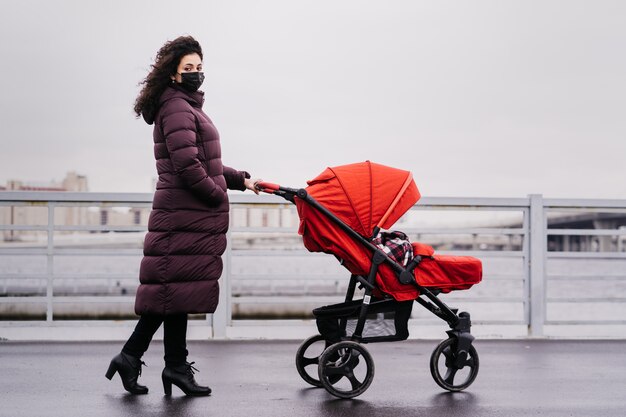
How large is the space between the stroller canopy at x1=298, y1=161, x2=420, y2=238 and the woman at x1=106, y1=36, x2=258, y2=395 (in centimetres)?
58

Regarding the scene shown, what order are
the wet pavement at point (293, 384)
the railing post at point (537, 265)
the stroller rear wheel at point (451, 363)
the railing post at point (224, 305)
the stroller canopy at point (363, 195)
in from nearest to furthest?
the wet pavement at point (293, 384)
the stroller canopy at point (363, 195)
the stroller rear wheel at point (451, 363)
the railing post at point (224, 305)
the railing post at point (537, 265)

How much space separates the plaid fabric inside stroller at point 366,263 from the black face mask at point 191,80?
660 mm

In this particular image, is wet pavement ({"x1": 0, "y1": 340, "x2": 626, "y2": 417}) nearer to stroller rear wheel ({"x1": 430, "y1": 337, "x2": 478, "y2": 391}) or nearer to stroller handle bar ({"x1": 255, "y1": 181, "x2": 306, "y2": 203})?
stroller rear wheel ({"x1": 430, "y1": 337, "x2": 478, "y2": 391})

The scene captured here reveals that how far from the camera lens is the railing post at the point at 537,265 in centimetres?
782

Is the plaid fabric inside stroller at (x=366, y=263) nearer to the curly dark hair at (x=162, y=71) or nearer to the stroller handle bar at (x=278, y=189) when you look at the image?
the stroller handle bar at (x=278, y=189)

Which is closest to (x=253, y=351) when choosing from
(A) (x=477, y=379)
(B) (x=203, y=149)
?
(A) (x=477, y=379)

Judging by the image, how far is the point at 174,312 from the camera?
15.9ft

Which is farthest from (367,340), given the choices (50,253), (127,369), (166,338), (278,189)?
(50,253)

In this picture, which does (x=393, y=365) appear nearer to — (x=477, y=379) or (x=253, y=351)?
(x=477, y=379)

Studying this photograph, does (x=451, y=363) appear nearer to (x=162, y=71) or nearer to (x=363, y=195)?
(x=363, y=195)

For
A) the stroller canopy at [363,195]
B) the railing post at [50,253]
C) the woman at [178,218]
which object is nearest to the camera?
the woman at [178,218]

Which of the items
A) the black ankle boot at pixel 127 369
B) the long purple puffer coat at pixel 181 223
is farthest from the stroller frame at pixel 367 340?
the black ankle boot at pixel 127 369

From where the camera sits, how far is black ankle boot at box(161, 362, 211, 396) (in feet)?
16.2

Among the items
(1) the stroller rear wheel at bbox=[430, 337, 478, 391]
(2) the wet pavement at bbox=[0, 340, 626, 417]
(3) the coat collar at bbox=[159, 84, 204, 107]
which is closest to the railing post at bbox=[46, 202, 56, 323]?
(2) the wet pavement at bbox=[0, 340, 626, 417]
